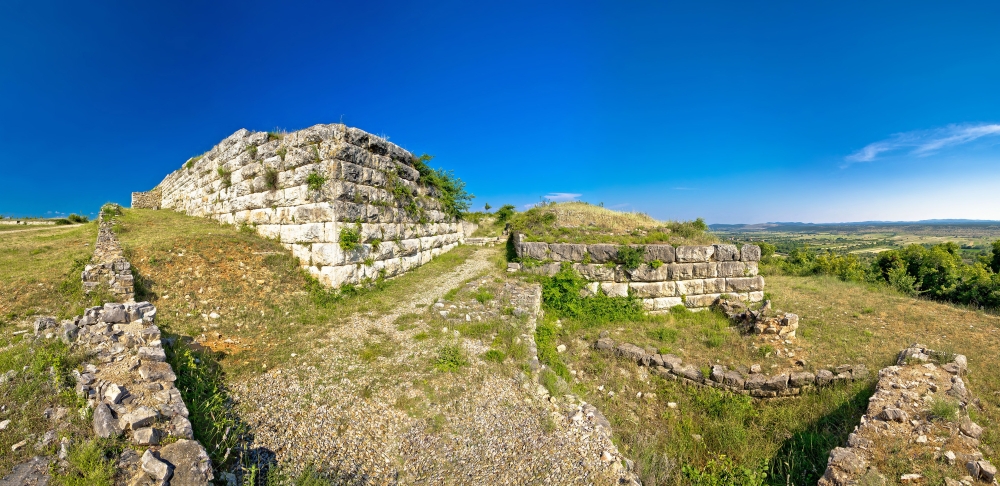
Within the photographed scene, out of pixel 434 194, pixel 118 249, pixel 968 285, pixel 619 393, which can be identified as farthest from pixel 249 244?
pixel 968 285

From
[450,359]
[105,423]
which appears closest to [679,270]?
[450,359]

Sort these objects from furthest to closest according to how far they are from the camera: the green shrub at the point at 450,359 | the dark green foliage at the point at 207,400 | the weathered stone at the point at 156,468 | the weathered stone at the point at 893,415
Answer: the green shrub at the point at 450,359
the weathered stone at the point at 893,415
the dark green foliage at the point at 207,400
the weathered stone at the point at 156,468

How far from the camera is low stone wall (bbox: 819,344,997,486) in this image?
4.33m

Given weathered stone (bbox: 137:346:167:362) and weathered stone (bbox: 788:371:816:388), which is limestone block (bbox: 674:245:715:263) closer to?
weathered stone (bbox: 788:371:816:388)

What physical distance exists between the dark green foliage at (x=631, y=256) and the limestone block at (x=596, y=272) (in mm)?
472

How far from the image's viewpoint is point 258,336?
6707 millimetres

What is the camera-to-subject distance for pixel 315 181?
976 centimetres

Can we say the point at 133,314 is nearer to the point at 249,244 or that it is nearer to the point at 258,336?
the point at 258,336

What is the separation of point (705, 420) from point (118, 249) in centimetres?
1321

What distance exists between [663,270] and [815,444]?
21.5 ft

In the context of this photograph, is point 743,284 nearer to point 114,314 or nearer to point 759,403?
point 759,403

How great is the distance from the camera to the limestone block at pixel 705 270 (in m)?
12.1

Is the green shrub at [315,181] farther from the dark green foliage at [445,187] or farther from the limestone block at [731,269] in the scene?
the limestone block at [731,269]

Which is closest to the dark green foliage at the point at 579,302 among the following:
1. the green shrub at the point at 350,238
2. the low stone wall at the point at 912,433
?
the low stone wall at the point at 912,433
